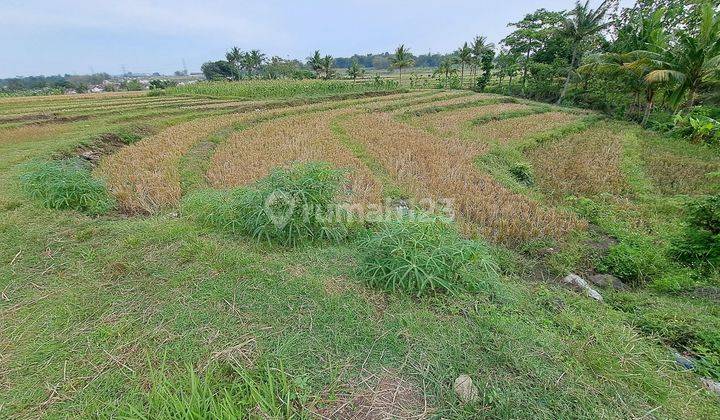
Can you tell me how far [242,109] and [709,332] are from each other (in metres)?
16.7

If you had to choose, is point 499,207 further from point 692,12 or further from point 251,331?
point 692,12

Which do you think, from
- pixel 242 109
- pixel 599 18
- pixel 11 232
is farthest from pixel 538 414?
pixel 599 18

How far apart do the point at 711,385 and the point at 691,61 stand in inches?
541

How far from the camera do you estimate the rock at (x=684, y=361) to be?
2.32 m

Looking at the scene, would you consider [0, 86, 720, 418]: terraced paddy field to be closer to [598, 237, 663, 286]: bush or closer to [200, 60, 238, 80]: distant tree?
[598, 237, 663, 286]: bush

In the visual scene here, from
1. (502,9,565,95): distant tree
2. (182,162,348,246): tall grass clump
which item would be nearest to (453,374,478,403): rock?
(182,162,348,246): tall grass clump

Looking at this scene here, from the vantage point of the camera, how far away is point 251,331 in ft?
7.54

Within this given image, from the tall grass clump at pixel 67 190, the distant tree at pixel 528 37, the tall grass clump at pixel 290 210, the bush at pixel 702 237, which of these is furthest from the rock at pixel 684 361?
the distant tree at pixel 528 37

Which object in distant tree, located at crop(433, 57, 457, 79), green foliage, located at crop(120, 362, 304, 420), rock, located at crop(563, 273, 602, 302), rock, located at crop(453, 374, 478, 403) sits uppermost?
distant tree, located at crop(433, 57, 457, 79)

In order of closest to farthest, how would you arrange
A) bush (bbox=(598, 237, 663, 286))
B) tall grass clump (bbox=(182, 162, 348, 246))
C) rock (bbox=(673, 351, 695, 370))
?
1. rock (bbox=(673, 351, 695, 370))
2. tall grass clump (bbox=(182, 162, 348, 246))
3. bush (bbox=(598, 237, 663, 286))

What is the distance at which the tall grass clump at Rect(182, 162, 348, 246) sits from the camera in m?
3.62

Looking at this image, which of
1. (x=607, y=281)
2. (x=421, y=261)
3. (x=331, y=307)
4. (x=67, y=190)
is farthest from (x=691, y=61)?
(x=67, y=190)

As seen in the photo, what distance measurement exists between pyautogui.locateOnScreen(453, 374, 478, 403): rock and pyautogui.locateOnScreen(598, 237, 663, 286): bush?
3.17 metres

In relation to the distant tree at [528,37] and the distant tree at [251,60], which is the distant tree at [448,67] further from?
the distant tree at [251,60]
